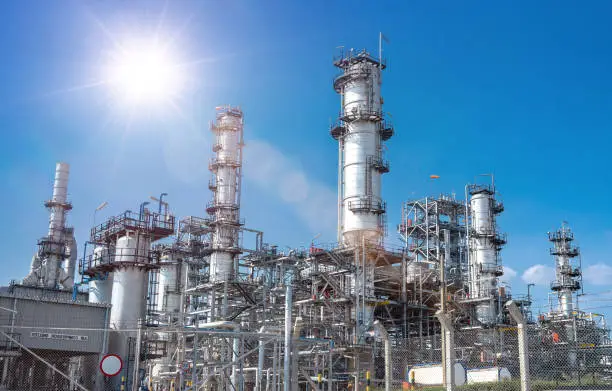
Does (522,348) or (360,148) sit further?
(360,148)

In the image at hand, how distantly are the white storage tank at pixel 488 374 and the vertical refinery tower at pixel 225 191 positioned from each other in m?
23.2

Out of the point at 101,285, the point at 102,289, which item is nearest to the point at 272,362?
the point at 102,289

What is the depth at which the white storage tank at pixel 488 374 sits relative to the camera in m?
32.7

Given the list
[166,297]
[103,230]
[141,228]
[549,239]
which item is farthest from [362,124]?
[549,239]

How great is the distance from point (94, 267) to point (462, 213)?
129ft

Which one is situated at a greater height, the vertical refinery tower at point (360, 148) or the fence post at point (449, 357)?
the vertical refinery tower at point (360, 148)

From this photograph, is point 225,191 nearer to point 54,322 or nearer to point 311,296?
point 311,296

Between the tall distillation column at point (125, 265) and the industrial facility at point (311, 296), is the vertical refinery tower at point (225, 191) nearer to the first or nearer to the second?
the industrial facility at point (311, 296)

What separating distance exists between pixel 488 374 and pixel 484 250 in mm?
27673

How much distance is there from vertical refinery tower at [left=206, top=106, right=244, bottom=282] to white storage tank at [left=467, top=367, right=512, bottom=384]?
913 inches

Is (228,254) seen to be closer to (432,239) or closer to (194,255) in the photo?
(194,255)

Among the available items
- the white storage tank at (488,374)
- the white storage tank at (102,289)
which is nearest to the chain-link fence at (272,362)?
the white storage tank at (488,374)

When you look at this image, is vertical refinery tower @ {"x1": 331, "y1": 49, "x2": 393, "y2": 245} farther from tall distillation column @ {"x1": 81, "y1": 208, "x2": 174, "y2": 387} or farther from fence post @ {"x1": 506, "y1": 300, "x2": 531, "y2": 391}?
fence post @ {"x1": 506, "y1": 300, "x2": 531, "y2": 391}

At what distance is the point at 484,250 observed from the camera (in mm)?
60562
